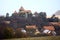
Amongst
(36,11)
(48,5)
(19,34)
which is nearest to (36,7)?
(36,11)

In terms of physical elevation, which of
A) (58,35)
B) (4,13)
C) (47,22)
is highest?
(4,13)

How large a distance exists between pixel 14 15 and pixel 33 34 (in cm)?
51

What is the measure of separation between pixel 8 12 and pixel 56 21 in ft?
3.12

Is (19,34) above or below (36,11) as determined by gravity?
below

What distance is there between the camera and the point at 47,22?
2611 mm

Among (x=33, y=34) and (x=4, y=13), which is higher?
(x=4, y=13)

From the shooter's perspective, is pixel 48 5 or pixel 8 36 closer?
pixel 8 36

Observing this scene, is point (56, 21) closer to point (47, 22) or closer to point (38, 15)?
point (47, 22)

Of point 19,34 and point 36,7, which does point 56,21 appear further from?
point 19,34

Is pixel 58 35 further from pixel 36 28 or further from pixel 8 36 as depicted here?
pixel 8 36

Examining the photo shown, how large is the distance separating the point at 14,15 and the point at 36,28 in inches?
19.2

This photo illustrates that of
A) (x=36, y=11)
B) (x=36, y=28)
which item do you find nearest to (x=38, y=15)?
(x=36, y=11)

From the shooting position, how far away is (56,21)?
8.58 ft

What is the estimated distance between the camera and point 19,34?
98.3 inches
